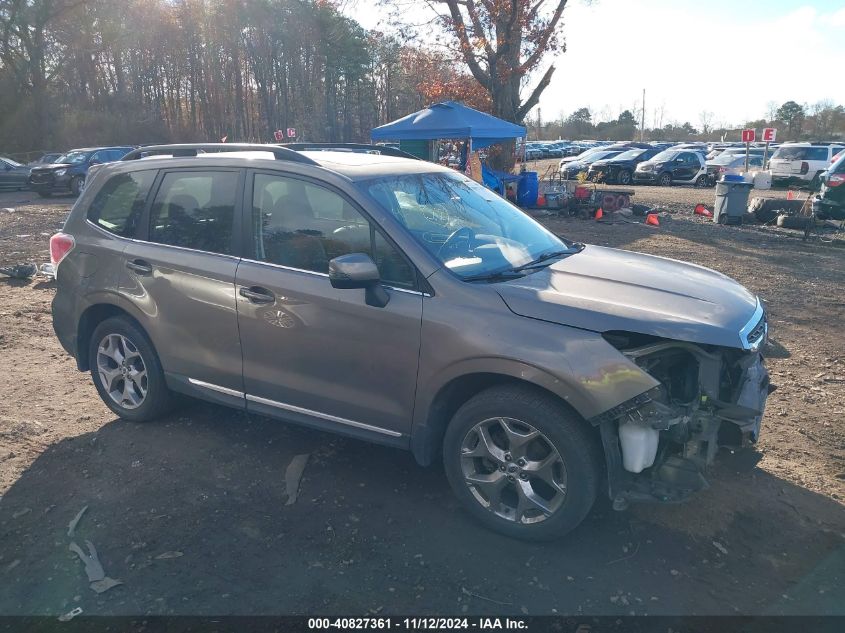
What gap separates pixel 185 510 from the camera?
370 centimetres

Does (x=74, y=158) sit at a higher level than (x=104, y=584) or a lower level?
higher

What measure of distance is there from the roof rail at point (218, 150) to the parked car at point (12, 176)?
23896 mm

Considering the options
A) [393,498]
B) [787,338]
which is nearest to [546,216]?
[787,338]

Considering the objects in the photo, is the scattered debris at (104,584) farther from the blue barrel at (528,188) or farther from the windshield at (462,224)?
the blue barrel at (528,188)

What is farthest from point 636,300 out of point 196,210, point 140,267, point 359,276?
point 140,267

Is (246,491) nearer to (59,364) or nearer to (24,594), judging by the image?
(24,594)

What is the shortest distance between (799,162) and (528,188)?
13.3 metres

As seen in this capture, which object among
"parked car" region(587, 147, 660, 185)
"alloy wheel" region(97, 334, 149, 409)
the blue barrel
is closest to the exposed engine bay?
"alloy wheel" region(97, 334, 149, 409)

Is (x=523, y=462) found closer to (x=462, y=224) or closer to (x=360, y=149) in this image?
(x=462, y=224)

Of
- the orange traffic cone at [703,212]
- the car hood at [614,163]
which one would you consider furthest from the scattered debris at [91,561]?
the car hood at [614,163]

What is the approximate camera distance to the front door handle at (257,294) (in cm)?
389

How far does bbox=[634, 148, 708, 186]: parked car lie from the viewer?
92.5ft

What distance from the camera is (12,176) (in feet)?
81.0

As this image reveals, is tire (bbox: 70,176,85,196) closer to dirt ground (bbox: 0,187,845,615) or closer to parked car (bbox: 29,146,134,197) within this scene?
parked car (bbox: 29,146,134,197)
